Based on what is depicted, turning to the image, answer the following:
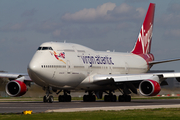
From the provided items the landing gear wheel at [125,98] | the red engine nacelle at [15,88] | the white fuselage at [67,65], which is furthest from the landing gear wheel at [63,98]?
the landing gear wheel at [125,98]

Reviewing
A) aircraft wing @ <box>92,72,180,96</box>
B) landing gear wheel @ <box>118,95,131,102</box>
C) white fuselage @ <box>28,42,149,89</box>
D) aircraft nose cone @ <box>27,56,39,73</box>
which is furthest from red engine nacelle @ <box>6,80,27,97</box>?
landing gear wheel @ <box>118,95,131,102</box>

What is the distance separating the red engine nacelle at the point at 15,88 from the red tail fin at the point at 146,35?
16468 mm

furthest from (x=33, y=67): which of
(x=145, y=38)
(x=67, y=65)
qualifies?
(x=145, y=38)

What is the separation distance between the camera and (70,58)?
1291 inches

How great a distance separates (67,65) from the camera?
106 ft

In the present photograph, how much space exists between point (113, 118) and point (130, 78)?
17172mm

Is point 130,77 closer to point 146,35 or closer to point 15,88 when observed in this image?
point 15,88

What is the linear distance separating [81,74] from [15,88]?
21.6 ft

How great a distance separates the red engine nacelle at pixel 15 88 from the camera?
112ft

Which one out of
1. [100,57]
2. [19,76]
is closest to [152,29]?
[100,57]

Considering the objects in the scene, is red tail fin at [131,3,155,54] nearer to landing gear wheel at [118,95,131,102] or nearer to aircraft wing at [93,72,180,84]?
landing gear wheel at [118,95,131,102]

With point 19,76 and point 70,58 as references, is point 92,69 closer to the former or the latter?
point 70,58

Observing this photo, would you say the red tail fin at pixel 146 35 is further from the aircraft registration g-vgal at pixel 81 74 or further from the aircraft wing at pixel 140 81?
the aircraft wing at pixel 140 81

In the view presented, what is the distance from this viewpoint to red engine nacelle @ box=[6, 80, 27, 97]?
3409cm
